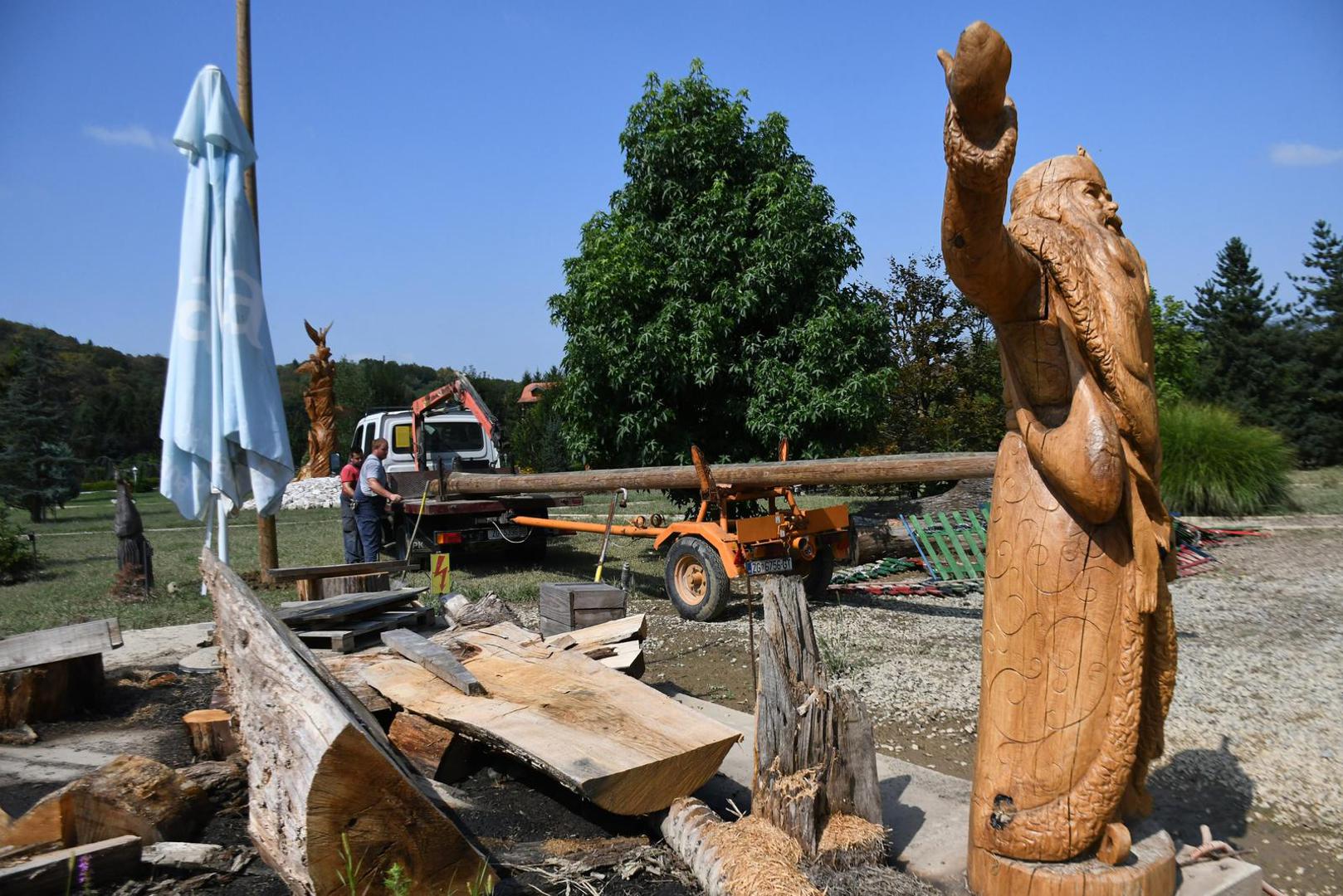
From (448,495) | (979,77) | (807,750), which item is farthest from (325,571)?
(979,77)

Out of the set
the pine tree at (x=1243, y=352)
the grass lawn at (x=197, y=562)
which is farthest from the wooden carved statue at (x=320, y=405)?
the pine tree at (x=1243, y=352)

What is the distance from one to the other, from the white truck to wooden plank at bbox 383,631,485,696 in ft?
17.4

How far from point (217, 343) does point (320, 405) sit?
2123cm

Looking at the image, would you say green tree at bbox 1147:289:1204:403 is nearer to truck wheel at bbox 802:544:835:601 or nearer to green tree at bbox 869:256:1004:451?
green tree at bbox 869:256:1004:451

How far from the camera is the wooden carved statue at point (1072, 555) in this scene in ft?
7.68

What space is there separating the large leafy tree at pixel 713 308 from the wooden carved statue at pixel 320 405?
14533 millimetres

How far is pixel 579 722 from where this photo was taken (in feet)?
11.7

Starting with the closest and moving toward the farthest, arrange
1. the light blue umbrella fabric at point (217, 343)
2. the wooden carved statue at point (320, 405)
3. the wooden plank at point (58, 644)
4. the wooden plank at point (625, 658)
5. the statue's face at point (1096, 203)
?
the statue's face at point (1096, 203) → the wooden plank at point (58, 644) → the wooden plank at point (625, 658) → the light blue umbrella fabric at point (217, 343) → the wooden carved statue at point (320, 405)

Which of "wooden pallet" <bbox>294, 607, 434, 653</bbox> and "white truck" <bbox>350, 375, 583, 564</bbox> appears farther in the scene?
"white truck" <bbox>350, 375, 583, 564</bbox>

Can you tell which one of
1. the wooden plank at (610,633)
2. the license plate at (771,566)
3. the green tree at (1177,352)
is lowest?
the wooden plank at (610,633)

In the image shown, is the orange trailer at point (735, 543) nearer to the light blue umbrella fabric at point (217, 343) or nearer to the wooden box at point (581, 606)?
the wooden box at point (581, 606)

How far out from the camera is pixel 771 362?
459 inches

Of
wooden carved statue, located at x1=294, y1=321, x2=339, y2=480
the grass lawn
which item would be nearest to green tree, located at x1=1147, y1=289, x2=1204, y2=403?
the grass lawn

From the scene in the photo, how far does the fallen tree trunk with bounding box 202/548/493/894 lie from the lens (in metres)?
2.36
